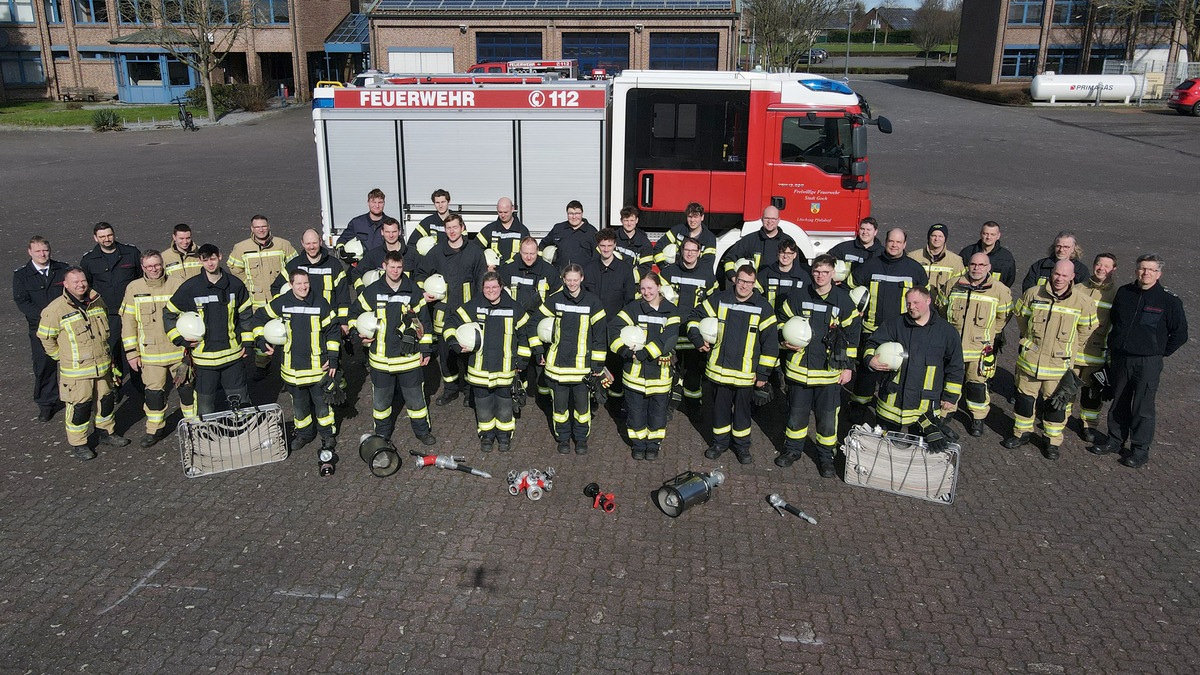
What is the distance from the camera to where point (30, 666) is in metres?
4.81

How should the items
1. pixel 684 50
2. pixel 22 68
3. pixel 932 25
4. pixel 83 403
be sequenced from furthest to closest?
pixel 932 25 < pixel 22 68 < pixel 684 50 < pixel 83 403

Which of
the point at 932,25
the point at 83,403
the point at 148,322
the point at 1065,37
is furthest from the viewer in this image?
the point at 932,25

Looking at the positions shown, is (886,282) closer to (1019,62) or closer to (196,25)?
(196,25)

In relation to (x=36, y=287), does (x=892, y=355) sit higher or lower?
lower

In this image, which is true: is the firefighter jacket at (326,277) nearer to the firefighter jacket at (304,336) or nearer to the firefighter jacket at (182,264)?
the firefighter jacket at (304,336)

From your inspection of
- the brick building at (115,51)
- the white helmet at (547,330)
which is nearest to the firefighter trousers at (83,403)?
the white helmet at (547,330)

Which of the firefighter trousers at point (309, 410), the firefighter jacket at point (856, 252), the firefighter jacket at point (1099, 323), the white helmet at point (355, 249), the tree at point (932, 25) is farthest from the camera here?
the tree at point (932, 25)

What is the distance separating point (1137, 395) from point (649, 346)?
419 centimetres

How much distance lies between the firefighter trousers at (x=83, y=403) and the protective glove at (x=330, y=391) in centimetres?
197

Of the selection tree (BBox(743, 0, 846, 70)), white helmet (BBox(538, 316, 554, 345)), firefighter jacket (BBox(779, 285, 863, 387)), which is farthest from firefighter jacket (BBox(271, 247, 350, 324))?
tree (BBox(743, 0, 846, 70))

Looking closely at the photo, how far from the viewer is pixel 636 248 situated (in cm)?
→ 912

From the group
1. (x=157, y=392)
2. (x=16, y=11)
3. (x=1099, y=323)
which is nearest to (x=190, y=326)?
(x=157, y=392)

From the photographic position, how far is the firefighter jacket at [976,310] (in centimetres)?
761

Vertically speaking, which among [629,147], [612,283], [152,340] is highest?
[629,147]
